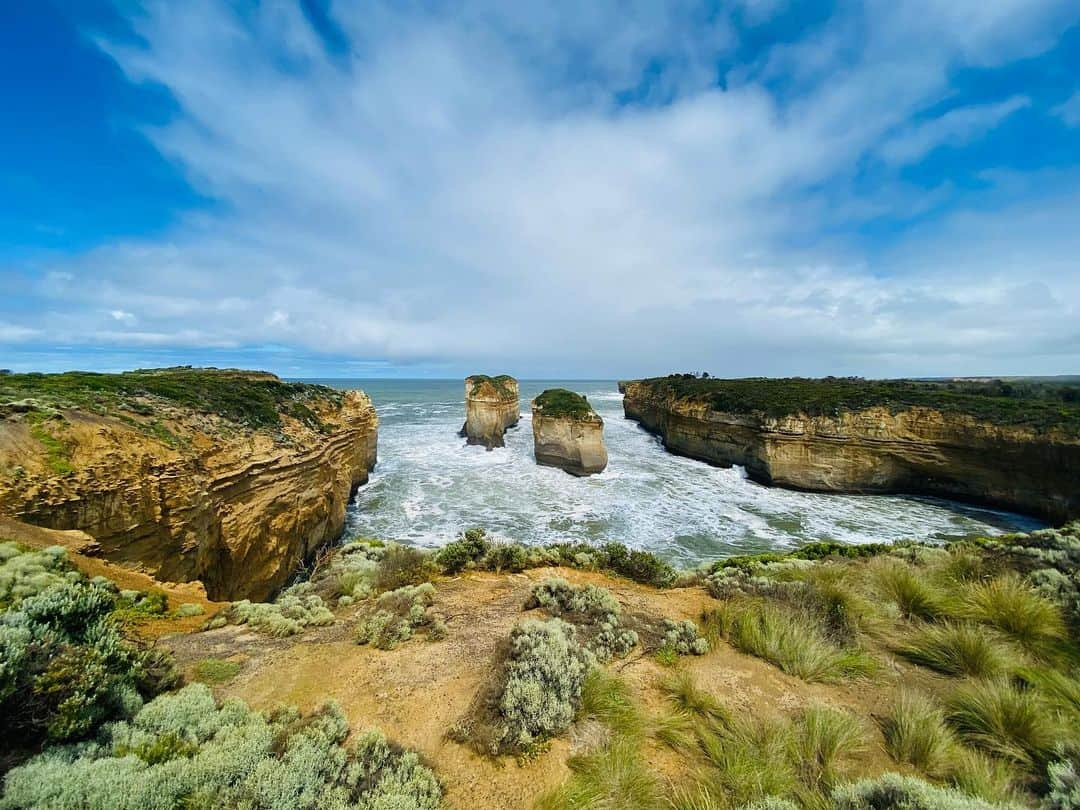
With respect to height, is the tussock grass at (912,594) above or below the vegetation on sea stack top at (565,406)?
below

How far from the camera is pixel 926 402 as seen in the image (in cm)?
2138

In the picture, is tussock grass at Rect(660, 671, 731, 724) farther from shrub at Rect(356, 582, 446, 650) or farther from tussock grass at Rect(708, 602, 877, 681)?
shrub at Rect(356, 582, 446, 650)

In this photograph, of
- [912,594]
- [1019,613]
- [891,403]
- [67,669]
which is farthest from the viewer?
[891,403]

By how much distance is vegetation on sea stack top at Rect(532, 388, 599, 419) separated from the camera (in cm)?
2455

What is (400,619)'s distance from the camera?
494cm

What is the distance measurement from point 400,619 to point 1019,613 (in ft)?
24.8

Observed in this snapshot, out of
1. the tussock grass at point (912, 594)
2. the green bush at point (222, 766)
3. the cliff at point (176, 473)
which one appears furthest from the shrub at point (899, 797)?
the cliff at point (176, 473)

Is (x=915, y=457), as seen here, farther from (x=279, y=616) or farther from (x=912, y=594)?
(x=279, y=616)

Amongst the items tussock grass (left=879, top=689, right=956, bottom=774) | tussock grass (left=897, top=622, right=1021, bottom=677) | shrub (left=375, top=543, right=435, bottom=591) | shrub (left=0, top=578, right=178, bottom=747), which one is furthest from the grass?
Result: tussock grass (left=897, top=622, right=1021, bottom=677)

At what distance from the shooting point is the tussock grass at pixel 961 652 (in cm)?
397

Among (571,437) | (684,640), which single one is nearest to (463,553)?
(684,640)

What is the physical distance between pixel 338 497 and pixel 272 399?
4.32m

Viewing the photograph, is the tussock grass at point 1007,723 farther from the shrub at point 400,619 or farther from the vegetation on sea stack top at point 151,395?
the vegetation on sea stack top at point 151,395

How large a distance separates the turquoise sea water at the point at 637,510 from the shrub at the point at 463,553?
7207 mm
